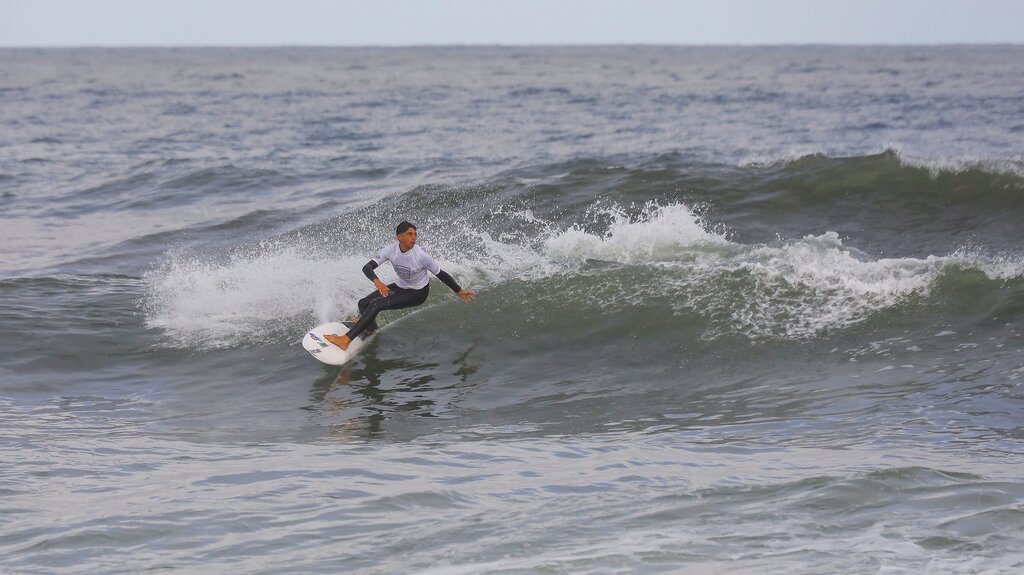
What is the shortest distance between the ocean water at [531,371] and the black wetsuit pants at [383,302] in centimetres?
46

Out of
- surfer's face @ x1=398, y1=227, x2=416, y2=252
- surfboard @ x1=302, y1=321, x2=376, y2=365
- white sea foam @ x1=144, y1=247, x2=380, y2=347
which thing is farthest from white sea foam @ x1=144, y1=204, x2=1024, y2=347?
surfer's face @ x1=398, y1=227, x2=416, y2=252

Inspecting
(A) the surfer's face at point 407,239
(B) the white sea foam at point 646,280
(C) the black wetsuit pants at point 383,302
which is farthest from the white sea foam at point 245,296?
(A) the surfer's face at point 407,239

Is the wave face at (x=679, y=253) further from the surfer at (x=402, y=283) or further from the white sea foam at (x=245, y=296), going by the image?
the surfer at (x=402, y=283)

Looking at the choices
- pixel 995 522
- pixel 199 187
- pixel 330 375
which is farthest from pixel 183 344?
pixel 199 187

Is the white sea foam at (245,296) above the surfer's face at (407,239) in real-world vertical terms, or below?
below

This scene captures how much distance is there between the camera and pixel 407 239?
11.6 meters

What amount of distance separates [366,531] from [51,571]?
6.08 feet

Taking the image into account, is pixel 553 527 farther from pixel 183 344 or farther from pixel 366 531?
pixel 183 344

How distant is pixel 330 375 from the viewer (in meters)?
11.8

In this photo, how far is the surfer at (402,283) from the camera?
38.4 feet

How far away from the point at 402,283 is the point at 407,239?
655mm

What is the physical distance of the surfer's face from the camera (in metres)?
11.6

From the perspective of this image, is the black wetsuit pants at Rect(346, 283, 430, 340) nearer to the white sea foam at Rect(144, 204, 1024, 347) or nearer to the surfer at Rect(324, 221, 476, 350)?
the surfer at Rect(324, 221, 476, 350)

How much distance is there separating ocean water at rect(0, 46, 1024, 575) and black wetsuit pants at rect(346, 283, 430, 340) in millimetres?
460
